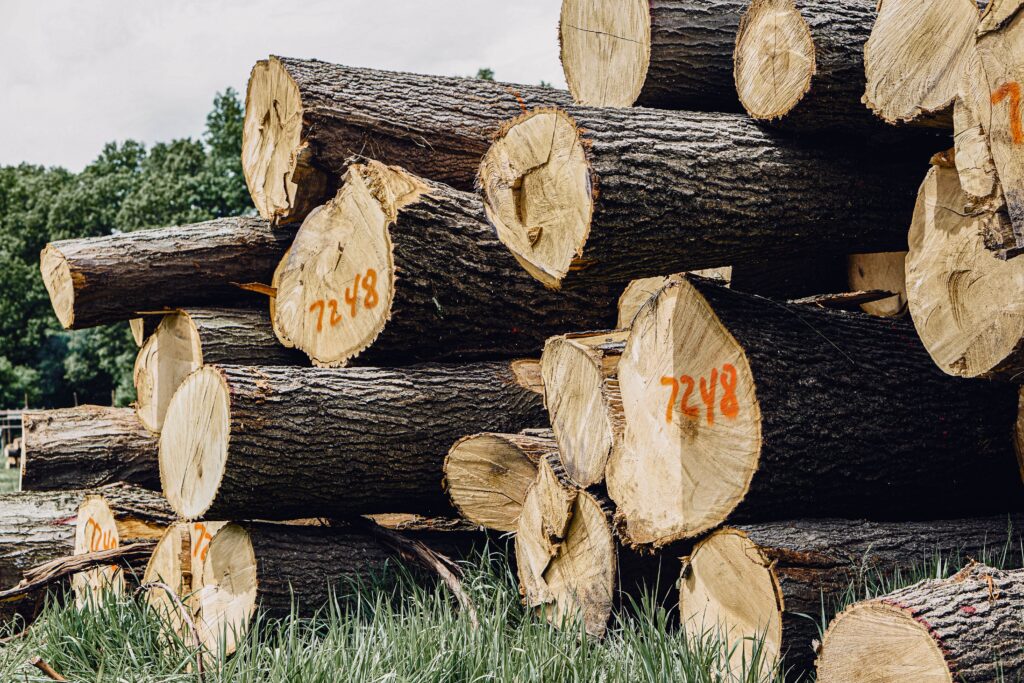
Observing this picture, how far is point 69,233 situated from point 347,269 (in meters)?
25.6

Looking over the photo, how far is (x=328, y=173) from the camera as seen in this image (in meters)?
4.69

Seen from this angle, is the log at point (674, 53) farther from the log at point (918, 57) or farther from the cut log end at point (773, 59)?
the log at point (918, 57)

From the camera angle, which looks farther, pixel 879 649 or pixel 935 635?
pixel 879 649

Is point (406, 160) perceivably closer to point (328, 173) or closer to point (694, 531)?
point (328, 173)

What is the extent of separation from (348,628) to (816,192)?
217cm

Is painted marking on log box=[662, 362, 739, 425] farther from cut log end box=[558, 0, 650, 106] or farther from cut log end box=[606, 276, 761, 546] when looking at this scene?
cut log end box=[558, 0, 650, 106]

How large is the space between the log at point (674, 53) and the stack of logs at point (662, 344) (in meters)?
0.01

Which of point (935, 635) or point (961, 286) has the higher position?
point (961, 286)

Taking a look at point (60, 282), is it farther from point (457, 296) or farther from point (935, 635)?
point (935, 635)

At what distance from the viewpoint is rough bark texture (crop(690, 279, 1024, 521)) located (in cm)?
304

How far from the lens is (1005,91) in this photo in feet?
8.32

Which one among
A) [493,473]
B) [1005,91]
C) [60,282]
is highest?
[1005,91]

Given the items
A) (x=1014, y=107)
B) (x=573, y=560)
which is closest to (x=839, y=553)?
(x=573, y=560)

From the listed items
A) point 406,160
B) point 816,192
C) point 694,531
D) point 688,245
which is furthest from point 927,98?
point 406,160
